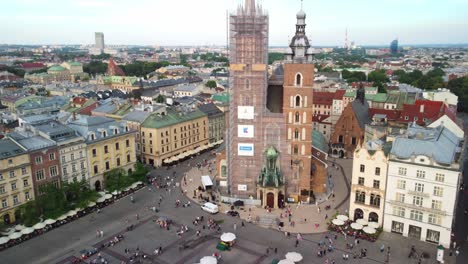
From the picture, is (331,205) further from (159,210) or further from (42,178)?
(42,178)

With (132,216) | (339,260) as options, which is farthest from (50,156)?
(339,260)

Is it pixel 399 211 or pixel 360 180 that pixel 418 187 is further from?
pixel 360 180

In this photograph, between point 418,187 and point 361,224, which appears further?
point 361,224

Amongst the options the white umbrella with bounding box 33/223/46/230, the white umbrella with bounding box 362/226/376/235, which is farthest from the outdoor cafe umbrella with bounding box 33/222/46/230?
the white umbrella with bounding box 362/226/376/235

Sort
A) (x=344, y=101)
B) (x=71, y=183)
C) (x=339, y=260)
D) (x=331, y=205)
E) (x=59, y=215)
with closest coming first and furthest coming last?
1. (x=339, y=260)
2. (x=59, y=215)
3. (x=71, y=183)
4. (x=331, y=205)
5. (x=344, y=101)

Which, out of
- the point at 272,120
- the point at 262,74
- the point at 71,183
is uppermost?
the point at 262,74

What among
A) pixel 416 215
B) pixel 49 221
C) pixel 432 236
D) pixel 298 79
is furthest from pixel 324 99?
pixel 49 221
